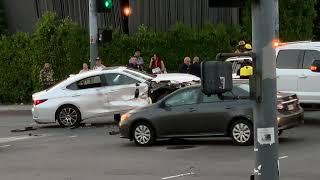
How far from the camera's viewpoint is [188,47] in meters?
29.0

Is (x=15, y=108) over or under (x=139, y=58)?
under

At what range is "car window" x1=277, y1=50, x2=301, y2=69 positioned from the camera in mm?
18438

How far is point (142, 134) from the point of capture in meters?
16.4

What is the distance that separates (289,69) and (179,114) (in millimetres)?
4091

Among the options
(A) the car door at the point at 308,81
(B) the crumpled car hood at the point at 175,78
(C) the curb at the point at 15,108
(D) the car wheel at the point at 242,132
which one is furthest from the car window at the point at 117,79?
(C) the curb at the point at 15,108

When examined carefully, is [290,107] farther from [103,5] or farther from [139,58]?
[139,58]

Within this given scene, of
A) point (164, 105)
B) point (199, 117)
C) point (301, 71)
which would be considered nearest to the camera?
point (199, 117)

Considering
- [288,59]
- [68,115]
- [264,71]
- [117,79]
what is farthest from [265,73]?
[68,115]

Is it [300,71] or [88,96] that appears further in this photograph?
[88,96]

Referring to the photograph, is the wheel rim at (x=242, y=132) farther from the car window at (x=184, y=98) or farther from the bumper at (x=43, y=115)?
the bumper at (x=43, y=115)

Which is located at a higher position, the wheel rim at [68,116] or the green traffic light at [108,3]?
the green traffic light at [108,3]

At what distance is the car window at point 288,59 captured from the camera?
1844cm

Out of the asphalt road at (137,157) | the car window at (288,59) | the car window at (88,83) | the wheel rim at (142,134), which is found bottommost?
the asphalt road at (137,157)

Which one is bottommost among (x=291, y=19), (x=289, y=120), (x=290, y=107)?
(x=289, y=120)
